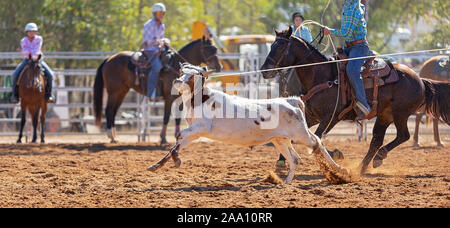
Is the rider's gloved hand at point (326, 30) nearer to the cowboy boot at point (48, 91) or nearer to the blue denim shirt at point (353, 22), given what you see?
the blue denim shirt at point (353, 22)

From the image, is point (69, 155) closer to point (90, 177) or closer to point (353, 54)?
point (90, 177)

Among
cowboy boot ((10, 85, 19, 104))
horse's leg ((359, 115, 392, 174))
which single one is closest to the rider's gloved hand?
horse's leg ((359, 115, 392, 174))

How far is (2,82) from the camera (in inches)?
663

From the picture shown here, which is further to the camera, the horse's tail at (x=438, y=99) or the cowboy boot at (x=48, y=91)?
the cowboy boot at (x=48, y=91)

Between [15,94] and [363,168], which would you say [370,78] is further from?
[15,94]

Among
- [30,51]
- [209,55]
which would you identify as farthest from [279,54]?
[30,51]

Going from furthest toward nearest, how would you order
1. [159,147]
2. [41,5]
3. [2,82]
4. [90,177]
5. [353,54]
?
[41,5]
[2,82]
[159,147]
[353,54]
[90,177]

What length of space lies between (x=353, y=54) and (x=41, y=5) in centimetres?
1263

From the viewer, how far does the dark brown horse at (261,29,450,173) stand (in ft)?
27.3

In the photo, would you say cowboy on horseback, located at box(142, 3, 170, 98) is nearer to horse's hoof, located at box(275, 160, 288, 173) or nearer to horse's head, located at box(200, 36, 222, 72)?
horse's head, located at box(200, 36, 222, 72)

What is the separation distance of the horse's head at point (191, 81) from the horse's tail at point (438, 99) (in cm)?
355

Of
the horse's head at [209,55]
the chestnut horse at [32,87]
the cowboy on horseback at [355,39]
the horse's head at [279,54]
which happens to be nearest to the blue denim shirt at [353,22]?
the cowboy on horseback at [355,39]

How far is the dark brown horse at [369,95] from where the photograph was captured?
832 cm
